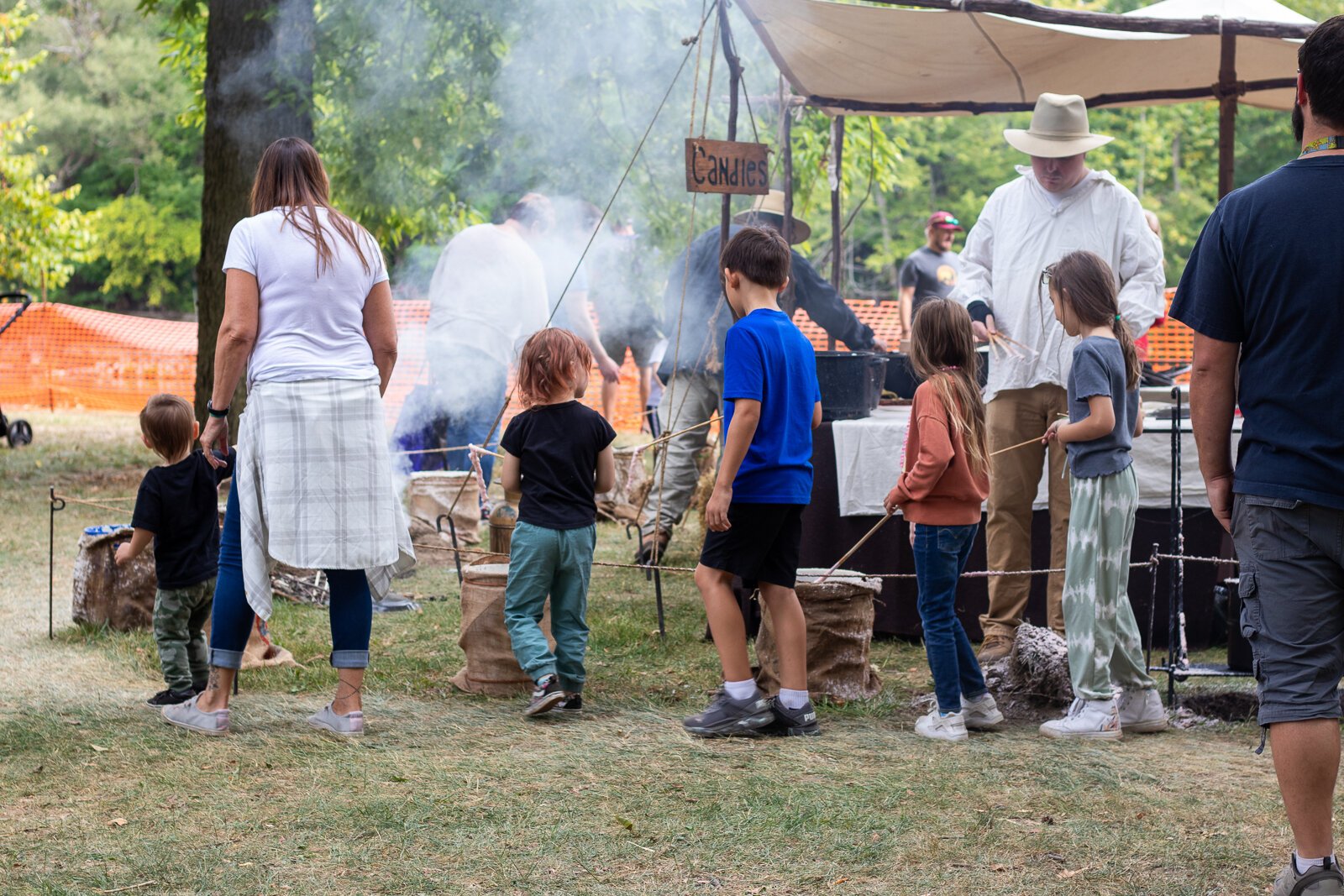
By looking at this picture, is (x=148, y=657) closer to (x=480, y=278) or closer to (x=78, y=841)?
(x=78, y=841)

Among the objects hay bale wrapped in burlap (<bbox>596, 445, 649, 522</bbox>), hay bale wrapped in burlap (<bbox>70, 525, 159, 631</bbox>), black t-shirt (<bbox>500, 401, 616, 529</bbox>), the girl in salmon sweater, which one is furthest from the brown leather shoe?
hay bale wrapped in burlap (<bbox>596, 445, 649, 522</bbox>)

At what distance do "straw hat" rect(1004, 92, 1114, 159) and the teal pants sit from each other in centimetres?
210

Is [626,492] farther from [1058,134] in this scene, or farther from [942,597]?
[942,597]

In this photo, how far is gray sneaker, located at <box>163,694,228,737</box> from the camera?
389 centimetres

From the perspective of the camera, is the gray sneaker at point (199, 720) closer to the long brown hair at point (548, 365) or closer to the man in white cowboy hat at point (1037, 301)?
the long brown hair at point (548, 365)

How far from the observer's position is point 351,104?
9.80 m

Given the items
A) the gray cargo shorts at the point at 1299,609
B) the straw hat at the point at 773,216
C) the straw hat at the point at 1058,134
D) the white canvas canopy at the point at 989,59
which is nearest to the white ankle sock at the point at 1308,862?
the gray cargo shorts at the point at 1299,609

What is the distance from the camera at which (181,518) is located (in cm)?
430

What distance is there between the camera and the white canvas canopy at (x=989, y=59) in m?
6.17

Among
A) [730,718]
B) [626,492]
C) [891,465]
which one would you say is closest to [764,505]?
[730,718]

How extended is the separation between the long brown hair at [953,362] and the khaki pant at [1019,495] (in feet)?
2.91

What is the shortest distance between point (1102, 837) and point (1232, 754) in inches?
39.3

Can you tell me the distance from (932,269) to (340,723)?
276 inches

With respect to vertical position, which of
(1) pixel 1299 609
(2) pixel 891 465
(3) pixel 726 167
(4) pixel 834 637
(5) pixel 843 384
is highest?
(3) pixel 726 167
